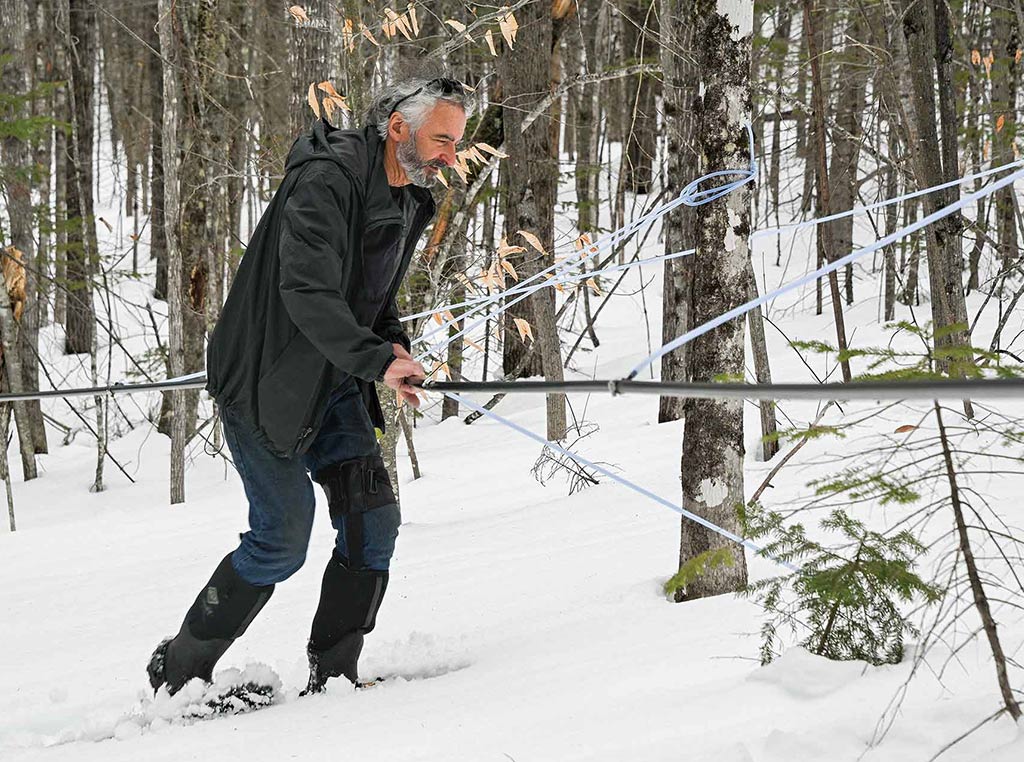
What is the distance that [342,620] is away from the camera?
3043mm

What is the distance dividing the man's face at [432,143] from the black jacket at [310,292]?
0.08 meters

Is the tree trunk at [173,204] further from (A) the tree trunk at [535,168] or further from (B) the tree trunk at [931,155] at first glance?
(B) the tree trunk at [931,155]

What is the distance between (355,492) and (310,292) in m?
0.66

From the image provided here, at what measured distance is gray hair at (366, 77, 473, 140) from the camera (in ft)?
9.25

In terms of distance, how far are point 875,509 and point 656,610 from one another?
112 centimetres

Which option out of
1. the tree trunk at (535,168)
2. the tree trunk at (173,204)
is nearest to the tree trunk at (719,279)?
the tree trunk at (535,168)

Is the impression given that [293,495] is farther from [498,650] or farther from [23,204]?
[23,204]

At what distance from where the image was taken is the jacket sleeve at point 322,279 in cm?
258

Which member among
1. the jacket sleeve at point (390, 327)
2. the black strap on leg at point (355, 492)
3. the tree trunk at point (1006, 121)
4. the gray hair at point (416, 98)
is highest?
the tree trunk at point (1006, 121)

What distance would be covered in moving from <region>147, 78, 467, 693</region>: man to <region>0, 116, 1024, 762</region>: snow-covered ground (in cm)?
23

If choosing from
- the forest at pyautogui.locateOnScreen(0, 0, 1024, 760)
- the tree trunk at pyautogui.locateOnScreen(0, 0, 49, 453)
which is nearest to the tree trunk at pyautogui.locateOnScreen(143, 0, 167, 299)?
the forest at pyautogui.locateOnScreen(0, 0, 1024, 760)

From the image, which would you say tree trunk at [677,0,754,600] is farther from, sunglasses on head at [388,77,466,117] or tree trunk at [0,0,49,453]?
tree trunk at [0,0,49,453]

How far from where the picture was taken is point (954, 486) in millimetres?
2072

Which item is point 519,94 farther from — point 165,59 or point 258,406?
point 258,406
